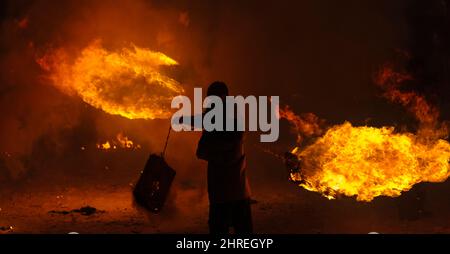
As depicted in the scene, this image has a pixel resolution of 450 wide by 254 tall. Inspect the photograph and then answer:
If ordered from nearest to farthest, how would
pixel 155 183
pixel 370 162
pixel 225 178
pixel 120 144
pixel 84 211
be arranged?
pixel 225 178
pixel 155 183
pixel 370 162
pixel 84 211
pixel 120 144

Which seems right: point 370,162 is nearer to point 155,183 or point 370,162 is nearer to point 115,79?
point 155,183

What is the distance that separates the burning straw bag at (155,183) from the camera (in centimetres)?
599

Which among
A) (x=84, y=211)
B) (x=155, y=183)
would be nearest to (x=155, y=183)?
(x=155, y=183)

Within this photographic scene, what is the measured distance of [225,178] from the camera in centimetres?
496

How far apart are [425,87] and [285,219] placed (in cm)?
344

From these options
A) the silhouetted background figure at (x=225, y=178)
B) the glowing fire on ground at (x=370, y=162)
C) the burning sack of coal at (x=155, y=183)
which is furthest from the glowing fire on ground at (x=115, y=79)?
the silhouetted background figure at (x=225, y=178)

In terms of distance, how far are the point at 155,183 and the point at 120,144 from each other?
281 inches

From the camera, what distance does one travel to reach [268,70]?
12547mm

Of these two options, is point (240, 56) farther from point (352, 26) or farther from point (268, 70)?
point (352, 26)

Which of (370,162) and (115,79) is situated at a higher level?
(115,79)


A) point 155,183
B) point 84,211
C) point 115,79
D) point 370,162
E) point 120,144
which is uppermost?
point 115,79

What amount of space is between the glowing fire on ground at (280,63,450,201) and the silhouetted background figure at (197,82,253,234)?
178 centimetres
